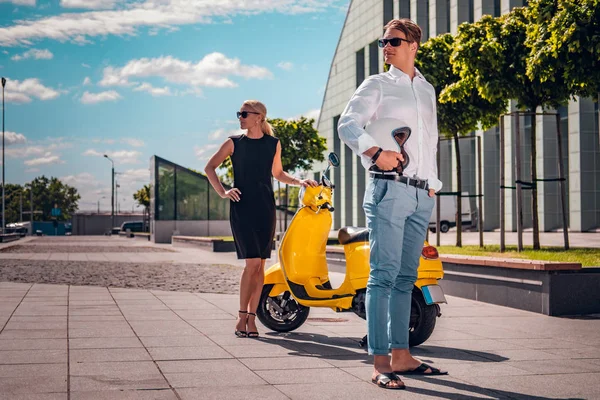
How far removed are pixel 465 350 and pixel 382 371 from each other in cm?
156

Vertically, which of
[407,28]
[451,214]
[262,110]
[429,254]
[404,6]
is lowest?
[429,254]

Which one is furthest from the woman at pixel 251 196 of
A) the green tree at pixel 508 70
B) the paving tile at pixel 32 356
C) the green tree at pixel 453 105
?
the green tree at pixel 453 105

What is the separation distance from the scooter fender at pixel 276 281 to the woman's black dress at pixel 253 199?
0.22 metres

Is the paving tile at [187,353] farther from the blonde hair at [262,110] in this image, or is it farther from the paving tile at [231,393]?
the blonde hair at [262,110]

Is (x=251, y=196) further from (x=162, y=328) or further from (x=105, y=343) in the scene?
(x=105, y=343)

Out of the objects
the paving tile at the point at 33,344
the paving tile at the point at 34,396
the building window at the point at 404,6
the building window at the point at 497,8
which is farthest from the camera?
the building window at the point at 404,6

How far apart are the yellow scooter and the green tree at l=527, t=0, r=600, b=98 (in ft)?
16.7

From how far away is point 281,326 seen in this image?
21.8 feet

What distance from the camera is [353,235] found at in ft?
20.0

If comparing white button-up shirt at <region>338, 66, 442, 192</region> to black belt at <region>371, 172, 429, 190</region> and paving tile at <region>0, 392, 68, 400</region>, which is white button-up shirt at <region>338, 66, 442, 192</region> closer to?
black belt at <region>371, 172, 429, 190</region>

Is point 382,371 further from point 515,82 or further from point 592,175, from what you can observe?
point 592,175

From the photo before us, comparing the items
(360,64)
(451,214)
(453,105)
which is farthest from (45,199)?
(453,105)

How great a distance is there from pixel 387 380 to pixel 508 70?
9.00 meters

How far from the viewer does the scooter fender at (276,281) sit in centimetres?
663
